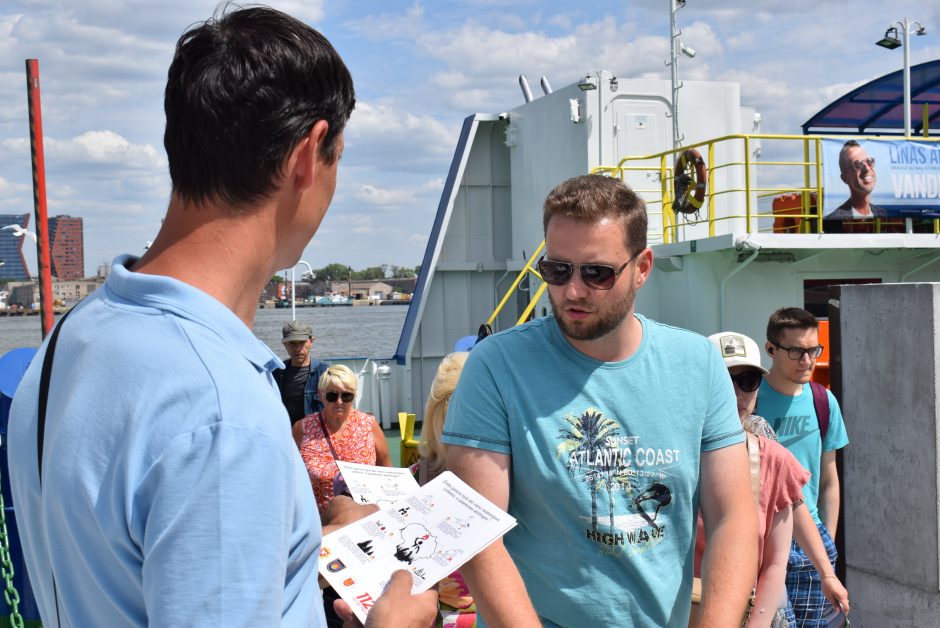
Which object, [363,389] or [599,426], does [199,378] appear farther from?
[363,389]

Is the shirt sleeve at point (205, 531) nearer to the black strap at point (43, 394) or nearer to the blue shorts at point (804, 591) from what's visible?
the black strap at point (43, 394)

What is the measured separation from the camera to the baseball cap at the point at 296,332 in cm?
738

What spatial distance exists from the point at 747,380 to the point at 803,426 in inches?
35.1

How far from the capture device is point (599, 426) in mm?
2355

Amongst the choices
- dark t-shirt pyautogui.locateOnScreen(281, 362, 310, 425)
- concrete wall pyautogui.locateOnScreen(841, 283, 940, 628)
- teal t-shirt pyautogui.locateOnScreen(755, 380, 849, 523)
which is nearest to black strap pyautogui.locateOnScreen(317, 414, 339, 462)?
dark t-shirt pyautogui.locateOnScreen(281, 362, 310, 425)

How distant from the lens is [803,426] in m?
4.73

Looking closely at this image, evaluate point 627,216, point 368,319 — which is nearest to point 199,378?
point 627,216

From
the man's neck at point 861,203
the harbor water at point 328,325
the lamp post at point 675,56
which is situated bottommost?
the harbor water at point 328,325

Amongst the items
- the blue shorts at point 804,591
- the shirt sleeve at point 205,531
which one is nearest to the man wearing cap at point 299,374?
the blue shorts at point 804,591

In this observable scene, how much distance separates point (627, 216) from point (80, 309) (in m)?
1.65

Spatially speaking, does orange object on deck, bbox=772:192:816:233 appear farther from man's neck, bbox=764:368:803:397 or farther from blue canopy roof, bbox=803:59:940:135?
man's neck, bbox=764:368:803:397

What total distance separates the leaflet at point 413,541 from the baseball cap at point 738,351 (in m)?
2.34

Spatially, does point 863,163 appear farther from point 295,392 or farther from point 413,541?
point 413,541

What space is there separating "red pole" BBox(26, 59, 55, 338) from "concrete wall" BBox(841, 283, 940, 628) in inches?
352
